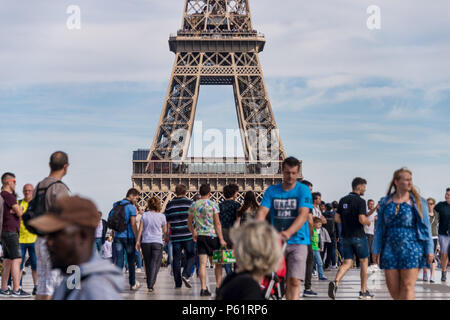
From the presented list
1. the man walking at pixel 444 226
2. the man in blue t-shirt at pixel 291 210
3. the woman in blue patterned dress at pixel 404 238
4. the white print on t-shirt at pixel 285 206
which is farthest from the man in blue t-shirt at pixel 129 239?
the man walking at pixel 444 226

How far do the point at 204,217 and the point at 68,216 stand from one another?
863cm

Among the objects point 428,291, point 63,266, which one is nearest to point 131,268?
point 428,291

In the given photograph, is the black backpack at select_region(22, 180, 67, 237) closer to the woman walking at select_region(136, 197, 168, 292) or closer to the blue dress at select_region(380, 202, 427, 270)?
the blue dress at select_region(380, 202, 427, 270)

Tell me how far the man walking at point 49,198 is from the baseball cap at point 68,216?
388cm

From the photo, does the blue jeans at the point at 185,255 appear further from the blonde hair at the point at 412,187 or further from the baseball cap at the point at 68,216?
the baseball cap at the point at 68,216

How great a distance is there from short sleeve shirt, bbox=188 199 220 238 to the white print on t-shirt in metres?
3.73

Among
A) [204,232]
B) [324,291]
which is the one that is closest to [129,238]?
[204,232]

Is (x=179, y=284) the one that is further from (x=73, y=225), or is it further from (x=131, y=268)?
(x=73, y=225)

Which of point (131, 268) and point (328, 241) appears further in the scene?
point (328, 241)

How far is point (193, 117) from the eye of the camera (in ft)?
185

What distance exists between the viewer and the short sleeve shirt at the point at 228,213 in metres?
12.0

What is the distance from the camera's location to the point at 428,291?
13.1m

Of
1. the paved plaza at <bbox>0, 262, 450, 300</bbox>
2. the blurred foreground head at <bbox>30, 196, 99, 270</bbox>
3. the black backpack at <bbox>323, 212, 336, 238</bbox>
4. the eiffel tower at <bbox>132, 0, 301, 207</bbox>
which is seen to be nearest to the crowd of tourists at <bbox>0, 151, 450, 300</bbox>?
the blurred foreground head at <bbox>30, 196, 99, 270</bbox>
